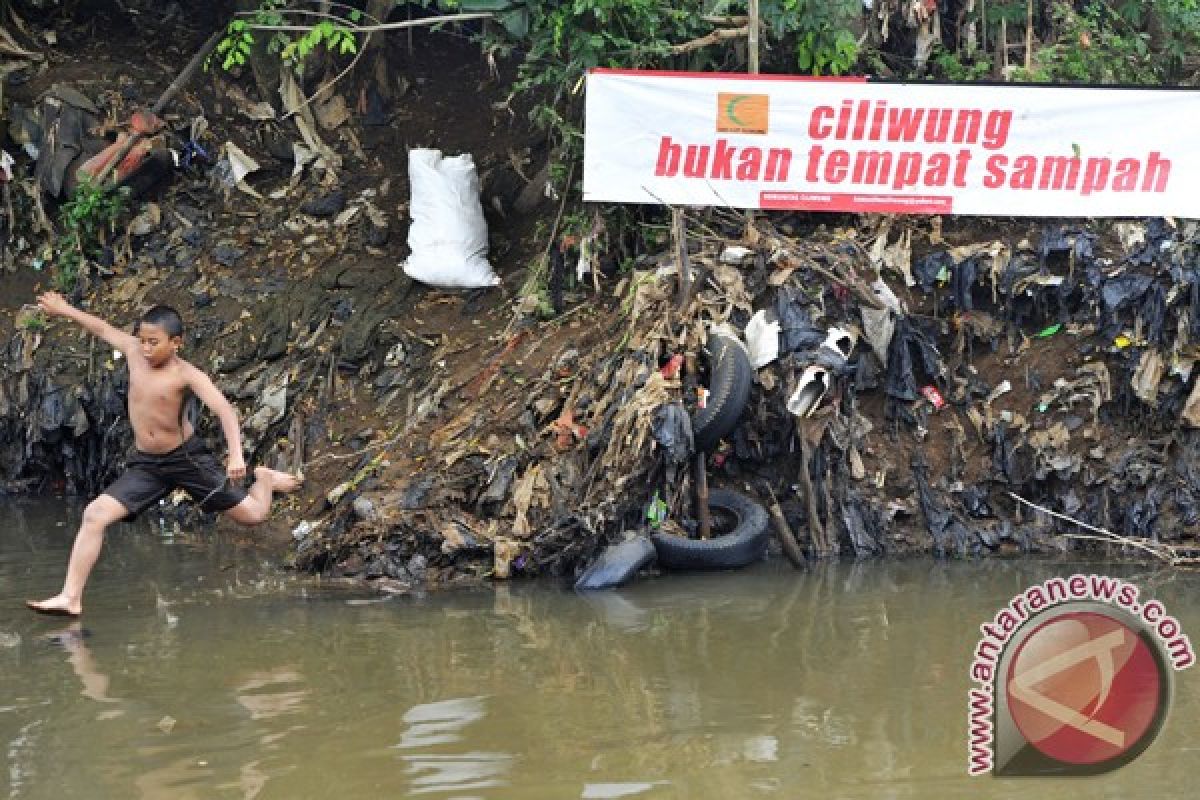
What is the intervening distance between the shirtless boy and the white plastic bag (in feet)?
13.4

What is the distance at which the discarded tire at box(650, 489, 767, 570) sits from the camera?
32.6ft

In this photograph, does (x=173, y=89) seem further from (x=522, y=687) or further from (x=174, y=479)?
(x=522, y=687)

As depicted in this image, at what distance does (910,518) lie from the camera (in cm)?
1073

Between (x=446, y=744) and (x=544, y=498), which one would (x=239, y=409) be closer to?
(x=544, y=498)

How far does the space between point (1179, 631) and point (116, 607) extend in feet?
20.2

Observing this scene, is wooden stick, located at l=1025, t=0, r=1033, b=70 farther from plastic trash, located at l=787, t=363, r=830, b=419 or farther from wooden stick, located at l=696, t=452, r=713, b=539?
wooden stick, located at l=696, t=452, r=713, b=539

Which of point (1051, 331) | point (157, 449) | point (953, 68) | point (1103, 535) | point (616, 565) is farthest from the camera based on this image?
point (953, 68)

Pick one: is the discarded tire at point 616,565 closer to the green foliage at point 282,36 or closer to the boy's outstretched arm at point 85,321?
the boy's outstretched arm at point 85,321

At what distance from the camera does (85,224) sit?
14406 millimetres

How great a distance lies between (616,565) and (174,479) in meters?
2.73

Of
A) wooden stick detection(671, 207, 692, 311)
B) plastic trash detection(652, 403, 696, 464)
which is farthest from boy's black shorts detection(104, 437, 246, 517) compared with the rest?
wooden stick detection(671, 207, 692, 311)

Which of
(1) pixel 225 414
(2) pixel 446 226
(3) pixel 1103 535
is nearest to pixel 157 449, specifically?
(1) pixel 225 414

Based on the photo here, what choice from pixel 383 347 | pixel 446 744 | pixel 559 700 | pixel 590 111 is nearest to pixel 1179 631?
pixel 559 700

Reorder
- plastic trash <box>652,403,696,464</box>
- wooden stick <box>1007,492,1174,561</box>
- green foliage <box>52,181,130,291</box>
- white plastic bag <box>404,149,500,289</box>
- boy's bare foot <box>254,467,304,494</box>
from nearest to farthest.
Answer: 1. boy's bare foot <box>254,467,304,494</box>
2. plastic trash <box>652,403,696,464</box>
3. wooden stick <box>1007,492,1174,561</box>
4. white plastic bag <box>404,149,500,289</box>
5. green foliage <box>52,181,130,291</box>
